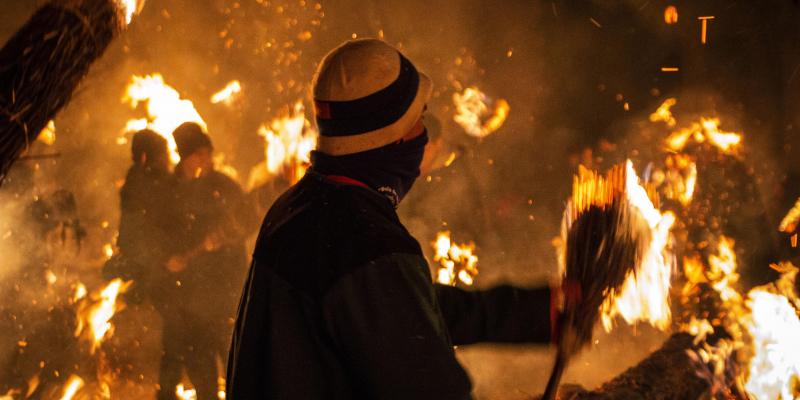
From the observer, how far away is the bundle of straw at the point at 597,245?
2598mm

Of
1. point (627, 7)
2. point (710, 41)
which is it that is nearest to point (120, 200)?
point (627, 7)

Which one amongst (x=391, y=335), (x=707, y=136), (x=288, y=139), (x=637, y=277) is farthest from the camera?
(x=288, y=139)

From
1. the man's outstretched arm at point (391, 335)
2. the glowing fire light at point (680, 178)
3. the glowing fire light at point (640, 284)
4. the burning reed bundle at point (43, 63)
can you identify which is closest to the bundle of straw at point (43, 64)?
the burning reed bundle at point (43, 63)

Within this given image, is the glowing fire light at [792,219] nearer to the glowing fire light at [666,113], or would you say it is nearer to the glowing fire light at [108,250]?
the glowing fire light at [666,113]

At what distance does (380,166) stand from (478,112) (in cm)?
528

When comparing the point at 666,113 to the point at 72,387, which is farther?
the point at 666,113

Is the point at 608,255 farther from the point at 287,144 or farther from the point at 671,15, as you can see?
the point at 671,15

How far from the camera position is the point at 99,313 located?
6.11 m

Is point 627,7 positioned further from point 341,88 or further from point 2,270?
point 2,270

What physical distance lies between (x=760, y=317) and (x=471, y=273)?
276 cm

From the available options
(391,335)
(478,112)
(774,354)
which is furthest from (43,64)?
(478,112)

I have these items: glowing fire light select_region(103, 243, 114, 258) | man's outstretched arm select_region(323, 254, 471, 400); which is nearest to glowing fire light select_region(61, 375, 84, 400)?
glowing fire light select_region(103, 243, 114, 258)

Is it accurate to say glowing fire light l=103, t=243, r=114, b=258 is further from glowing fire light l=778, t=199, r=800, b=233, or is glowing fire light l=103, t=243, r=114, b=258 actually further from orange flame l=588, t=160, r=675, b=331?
glowing fire light l=778, t=199, r=800, b=233

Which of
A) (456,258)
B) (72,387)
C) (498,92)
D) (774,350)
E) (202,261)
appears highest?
(498,92)
